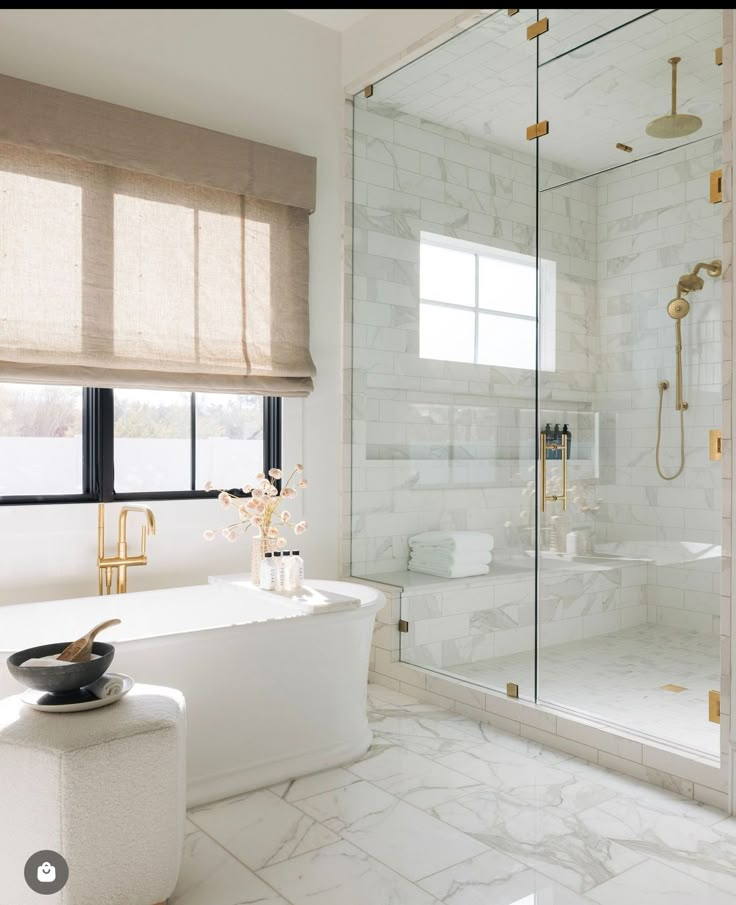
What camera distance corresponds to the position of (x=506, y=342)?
3449 millimetres

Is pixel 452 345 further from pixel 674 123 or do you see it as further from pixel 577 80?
pixel 674 123

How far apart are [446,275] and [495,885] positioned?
2.57 meters

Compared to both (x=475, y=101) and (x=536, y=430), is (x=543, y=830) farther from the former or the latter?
(x=475, y=101)

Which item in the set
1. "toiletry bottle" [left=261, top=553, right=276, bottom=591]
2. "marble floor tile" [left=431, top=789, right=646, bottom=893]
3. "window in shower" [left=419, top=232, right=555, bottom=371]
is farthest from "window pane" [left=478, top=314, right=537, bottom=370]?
"marble floor tile" [left=431, top=789, right=646, bottom=893]

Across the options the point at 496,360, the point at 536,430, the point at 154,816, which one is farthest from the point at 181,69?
the point at 154,816

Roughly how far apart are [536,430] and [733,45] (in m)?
1.50

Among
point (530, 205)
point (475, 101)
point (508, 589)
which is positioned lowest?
point (508, 589)

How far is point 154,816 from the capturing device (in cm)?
194

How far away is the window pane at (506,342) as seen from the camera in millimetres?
3328

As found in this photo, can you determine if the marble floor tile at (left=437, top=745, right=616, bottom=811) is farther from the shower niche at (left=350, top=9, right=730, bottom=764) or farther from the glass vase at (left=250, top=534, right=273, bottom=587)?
the glass vase at (left=250, top=534, right=273, bottom=587)

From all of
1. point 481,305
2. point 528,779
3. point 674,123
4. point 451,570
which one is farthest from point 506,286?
point 528,779

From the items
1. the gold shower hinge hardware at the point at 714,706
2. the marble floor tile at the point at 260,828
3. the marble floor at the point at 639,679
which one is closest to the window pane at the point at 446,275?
the marble floor at the point at 639,679

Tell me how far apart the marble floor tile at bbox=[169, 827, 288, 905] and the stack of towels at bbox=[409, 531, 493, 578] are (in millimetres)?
1668

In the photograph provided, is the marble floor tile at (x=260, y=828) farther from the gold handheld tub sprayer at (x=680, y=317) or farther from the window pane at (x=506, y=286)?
the window pane at (x=506, y=286)
